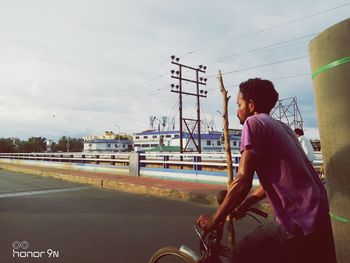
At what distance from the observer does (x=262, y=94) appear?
203 centimetres

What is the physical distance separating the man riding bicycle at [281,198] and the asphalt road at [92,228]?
263 cm

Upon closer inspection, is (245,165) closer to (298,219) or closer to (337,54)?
(298,219)

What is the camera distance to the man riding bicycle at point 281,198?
1703 mm

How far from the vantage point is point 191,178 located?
13094 millimetres

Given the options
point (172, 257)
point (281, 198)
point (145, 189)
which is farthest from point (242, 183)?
point (145, 189)

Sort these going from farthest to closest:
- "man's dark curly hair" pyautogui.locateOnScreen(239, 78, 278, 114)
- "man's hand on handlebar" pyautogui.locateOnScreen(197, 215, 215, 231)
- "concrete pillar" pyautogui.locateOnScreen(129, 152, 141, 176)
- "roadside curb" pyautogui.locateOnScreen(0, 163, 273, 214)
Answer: "concrete pillar" pyautogui.locateOnScreen(129, 152, 141, 176)
"roadside curb" pyautogui.locateOnScreen(0, 163, 273, 214)
"man's dark curly hair" pyautogui.locateOnScreen(239, 78, 278, 114)
"man's hand on handlebar" pyautogui.locateOnScreen(197, 215, 215, 231)

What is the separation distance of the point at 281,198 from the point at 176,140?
249ft

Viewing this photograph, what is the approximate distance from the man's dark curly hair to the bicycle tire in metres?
1.11

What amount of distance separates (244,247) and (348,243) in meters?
0.56

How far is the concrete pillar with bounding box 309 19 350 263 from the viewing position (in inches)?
55.7

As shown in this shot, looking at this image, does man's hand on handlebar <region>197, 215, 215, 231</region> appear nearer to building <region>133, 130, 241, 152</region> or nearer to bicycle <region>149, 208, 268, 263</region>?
bicycle <region>149, 208, 268, 263</region>

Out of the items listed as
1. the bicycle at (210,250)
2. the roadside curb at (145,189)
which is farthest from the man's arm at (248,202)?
the roadside curb at (145,189)

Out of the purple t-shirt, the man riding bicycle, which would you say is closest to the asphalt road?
the man riding bicycle

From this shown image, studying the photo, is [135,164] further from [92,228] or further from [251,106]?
[251,106]
